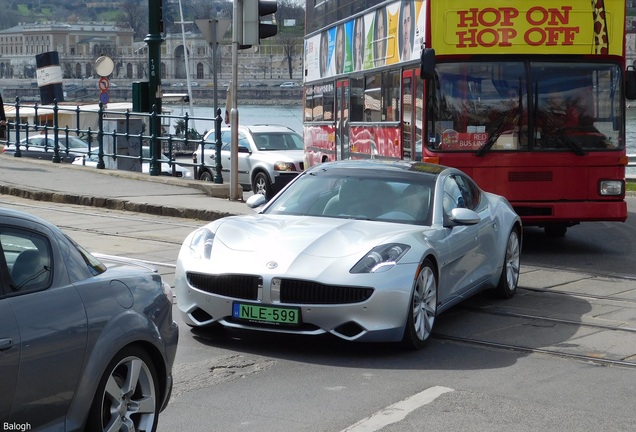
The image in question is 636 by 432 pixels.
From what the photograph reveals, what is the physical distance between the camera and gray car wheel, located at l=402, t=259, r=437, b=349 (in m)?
7.90

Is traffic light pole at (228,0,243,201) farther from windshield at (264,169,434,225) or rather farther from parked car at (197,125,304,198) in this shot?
windshield at (264,169,434,225)

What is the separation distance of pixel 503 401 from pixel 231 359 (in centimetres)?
196

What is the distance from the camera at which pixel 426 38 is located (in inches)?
531

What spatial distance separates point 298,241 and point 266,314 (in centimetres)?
67

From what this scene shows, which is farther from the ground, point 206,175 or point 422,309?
point 206,175

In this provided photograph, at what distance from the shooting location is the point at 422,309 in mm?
8141

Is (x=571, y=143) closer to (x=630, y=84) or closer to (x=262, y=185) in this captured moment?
(x=630, y=84)

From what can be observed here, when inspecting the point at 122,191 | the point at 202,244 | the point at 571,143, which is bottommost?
the point at 122,191

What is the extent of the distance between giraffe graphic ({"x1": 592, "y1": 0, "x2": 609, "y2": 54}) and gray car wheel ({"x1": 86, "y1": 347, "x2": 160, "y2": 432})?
31.1ft

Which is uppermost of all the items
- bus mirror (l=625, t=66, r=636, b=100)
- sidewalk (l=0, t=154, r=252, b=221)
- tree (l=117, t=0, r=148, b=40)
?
tree (l=117, t=0, r=148, b=40)

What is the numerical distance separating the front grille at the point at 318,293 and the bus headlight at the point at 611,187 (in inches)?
265

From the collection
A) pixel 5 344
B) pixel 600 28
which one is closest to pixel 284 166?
pixel 600 28

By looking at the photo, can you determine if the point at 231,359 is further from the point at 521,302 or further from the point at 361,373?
the point at 521,302

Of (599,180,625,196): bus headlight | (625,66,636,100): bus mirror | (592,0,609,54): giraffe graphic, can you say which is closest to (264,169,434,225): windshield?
(599,180,625,196): bus headlight
